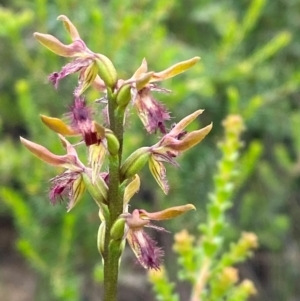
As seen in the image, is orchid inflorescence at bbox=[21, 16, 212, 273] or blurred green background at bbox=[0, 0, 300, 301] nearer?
orchid inflorescence at bbox=[21, 16, 212, 273]

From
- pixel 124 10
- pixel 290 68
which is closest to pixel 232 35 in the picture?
pixel 124 10

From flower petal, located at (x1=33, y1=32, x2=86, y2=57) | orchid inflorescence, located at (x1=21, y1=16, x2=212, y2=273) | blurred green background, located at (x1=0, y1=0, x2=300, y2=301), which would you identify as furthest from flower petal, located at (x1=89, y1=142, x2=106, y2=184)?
blurred green background, located at (x1=0, y1=0, x2=300, y2=301)

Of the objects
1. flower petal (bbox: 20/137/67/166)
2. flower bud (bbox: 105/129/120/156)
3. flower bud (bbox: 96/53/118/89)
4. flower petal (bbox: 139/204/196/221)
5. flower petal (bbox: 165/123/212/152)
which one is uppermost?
flower bud (bbox: 96/53/118/89)

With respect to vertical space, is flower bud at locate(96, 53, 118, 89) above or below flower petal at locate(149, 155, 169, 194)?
above

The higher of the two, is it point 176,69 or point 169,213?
point 176,69

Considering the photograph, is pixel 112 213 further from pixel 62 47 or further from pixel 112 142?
pixel 62 47

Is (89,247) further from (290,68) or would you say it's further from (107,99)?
(107,99)

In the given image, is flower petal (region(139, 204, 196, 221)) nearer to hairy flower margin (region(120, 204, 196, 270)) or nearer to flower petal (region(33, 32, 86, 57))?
hairy flower margin (region(120, 204, 196, 270))

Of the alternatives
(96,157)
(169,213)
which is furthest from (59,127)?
(169,213)
